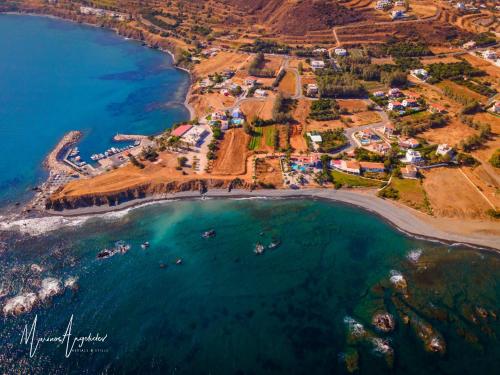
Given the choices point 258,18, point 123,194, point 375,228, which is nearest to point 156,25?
point 258,18

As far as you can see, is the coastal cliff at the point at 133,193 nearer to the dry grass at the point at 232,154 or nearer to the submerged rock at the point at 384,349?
the dry grass at the point at 232,154

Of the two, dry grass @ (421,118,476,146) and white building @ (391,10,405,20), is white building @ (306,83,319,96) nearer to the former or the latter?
dry grass @ (421,118,476,146)

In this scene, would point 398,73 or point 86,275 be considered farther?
point 398,73

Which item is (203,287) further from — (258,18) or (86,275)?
(258,18)

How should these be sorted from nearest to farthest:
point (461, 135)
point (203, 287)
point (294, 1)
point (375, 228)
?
1. point (203, 287)
2. point (375, 228)
3. point (461, 135)
4. point (294, 1)

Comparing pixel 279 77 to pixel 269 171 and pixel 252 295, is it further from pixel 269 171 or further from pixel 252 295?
pixel 252 295

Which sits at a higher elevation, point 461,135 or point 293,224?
point 461,135
